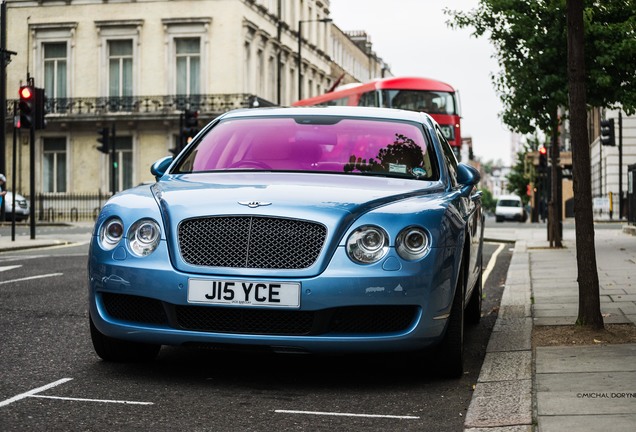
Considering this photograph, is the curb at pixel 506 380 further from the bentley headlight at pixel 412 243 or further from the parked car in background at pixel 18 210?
the parked car in background at pixel 18 210

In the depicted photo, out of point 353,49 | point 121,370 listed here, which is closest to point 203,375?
point 121,370

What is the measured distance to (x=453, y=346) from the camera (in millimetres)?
6078


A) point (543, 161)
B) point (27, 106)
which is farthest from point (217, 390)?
point (543, 161)

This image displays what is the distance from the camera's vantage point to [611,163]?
49688 millimetres

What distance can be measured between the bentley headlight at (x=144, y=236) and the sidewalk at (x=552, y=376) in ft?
6.28

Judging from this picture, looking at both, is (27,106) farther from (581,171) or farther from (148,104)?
(148,104)

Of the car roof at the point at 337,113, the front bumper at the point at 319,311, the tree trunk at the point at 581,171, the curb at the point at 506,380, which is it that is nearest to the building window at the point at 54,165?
the curb at the point at 506,380

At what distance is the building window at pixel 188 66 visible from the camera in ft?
156

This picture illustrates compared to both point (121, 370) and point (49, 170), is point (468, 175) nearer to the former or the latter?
point (121, 370)

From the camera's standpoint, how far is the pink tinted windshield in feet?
22.7

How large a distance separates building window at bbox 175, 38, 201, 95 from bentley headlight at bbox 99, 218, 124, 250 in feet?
137

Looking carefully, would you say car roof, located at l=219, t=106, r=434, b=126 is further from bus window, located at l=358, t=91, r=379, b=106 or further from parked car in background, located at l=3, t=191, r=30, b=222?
parked car in background, located at l=3, t=191, r=30, b=222

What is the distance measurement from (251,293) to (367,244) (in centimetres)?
67

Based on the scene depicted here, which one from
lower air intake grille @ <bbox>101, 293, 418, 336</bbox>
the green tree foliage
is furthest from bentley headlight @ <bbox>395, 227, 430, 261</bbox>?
the green tree foliage
